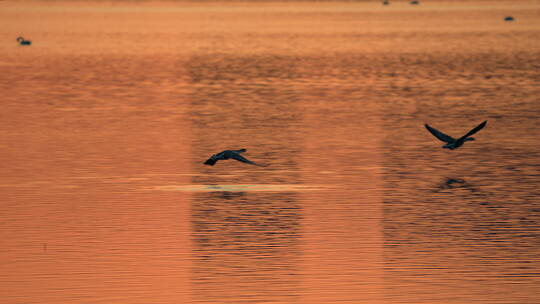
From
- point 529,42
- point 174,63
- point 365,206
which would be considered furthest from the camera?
point 529,42

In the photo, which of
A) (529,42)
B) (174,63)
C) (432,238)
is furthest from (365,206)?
(529,42)

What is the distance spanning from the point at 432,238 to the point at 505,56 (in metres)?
55.7

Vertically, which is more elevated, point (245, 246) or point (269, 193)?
point (245, 246)

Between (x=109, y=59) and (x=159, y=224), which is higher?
(x=159, y=224)

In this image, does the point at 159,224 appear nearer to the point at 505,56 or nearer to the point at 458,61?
the point at 458,61

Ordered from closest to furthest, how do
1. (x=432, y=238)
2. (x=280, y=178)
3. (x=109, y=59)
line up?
(x=432, y=238) < (x=280, y=178) < (x=109, y=59)

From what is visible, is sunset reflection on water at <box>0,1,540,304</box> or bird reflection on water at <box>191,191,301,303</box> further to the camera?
sunset reflection on water at <box>0,1,540,304</box>

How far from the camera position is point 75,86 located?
162 ft

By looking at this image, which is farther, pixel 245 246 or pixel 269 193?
pixel 269 193

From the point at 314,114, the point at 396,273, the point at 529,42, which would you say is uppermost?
the point at 396,273

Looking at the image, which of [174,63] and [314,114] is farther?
[174,63]

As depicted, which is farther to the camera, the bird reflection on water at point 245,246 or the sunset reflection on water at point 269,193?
the sunset reflection on water at point 269,193

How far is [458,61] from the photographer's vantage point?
6812 cm

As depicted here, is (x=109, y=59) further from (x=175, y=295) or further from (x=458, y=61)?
(x=175, y=295)
